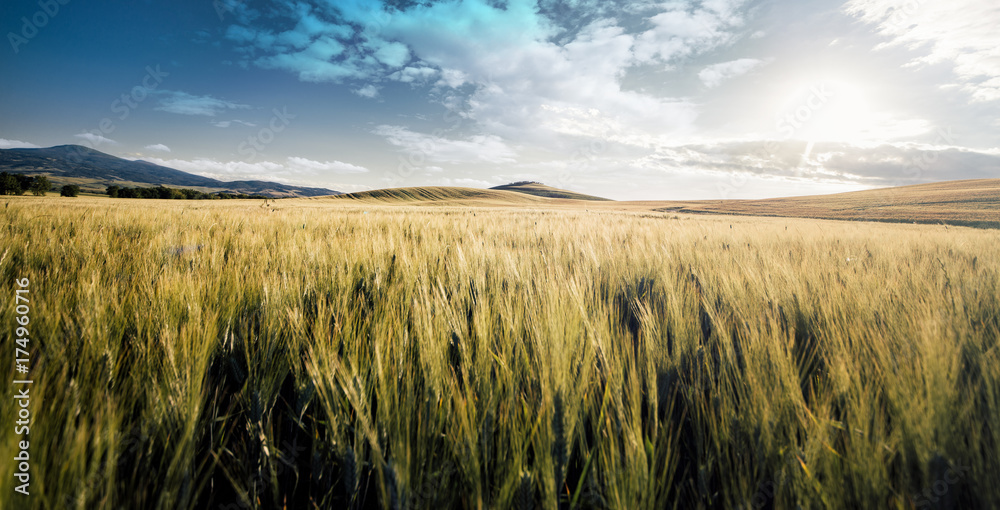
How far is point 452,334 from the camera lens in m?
1.40

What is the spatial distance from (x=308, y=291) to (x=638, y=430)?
5.91 ft

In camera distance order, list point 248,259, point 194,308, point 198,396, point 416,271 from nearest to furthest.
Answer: point 198,396 < point 194,308 < point 416,271 < point 248,259

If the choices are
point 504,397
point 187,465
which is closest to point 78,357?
point 187,465

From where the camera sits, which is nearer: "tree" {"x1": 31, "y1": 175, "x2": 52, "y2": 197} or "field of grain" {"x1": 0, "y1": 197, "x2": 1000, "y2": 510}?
"field of grain" {"x1": 0, "y1": 197, "x2": 1000, "y2": 510}

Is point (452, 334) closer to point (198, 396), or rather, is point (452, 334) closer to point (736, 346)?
point (198, 396)

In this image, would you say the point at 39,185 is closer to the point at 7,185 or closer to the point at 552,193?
the point at 7,185

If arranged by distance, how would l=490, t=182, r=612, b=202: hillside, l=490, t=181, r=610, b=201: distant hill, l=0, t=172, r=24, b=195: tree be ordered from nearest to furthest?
l=0, t=172, r=24, b=195: tree → l=490, t=182, r=612, b=202: hillside → l=490, t=181, r=610, b=201: distant hill

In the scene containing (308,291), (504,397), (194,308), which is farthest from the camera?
(308,291)

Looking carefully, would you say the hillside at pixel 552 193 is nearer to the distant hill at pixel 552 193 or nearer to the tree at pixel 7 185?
the distant hill at pixel 552 193

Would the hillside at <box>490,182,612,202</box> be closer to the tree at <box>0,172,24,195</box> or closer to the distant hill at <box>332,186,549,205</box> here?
the distant hill at <box>332,186,549,205</box>

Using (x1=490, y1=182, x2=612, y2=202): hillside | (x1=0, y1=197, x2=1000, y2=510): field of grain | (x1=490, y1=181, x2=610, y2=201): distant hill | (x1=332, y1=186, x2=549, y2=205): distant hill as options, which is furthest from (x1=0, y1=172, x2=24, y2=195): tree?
(x1=490, y1=181, x2=610, y2=201): distant hill

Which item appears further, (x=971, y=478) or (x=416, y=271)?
(x=416, y=271)

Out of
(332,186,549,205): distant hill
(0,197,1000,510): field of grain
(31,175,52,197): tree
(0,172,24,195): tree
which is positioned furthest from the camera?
(332,186,549,205): distant hill

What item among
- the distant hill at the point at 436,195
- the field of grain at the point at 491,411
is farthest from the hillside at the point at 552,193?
the field of grain at the point at 491,411
